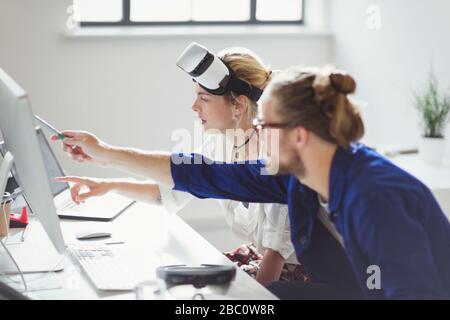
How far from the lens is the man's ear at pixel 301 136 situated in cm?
177

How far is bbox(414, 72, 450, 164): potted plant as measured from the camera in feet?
12.2

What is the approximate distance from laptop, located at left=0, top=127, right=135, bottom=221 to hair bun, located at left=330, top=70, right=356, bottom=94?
3.30ft

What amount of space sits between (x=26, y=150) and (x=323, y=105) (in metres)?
0.69

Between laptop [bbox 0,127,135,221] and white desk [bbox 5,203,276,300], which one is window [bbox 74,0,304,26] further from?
white desk [bbox 5,203,276,300]

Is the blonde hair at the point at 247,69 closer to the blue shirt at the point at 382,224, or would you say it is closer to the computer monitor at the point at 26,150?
the blue shirt at the point at 382,224

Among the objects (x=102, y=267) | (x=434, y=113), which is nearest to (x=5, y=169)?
(x=102, y=267)

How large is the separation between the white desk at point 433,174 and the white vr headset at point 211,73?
43.4 inches

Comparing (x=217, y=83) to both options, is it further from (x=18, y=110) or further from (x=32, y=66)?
(x=32, y=66)

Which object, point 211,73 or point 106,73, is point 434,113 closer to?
point 211,73

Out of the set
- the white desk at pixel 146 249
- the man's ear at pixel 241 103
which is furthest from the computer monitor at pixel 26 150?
the man's ear at pixel 241 103

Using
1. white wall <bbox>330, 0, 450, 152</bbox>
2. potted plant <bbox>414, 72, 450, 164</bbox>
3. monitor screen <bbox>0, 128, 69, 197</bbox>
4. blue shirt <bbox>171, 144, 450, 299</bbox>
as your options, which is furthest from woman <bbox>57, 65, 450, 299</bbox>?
white wall <bbox>330, 0, 450, 152</bbox>
